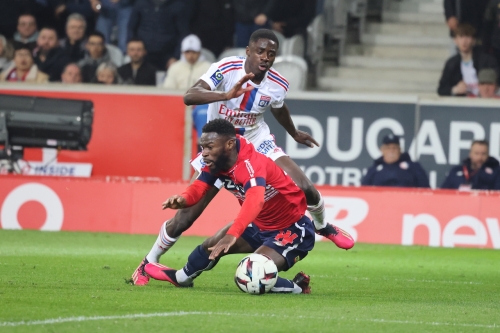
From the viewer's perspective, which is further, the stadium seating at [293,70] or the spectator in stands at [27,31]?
the spectator in stands at [27,31]

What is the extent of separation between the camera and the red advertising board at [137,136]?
15.6 metres

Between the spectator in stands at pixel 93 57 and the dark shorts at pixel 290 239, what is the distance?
348 inches

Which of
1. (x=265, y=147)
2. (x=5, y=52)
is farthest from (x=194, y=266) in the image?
(x=5, y=52)

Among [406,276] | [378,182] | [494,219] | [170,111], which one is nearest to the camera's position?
[406,276]

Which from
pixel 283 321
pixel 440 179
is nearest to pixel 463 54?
pixel 440 179

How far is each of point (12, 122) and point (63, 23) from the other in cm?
431

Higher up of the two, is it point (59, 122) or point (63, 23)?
point (63, 23)

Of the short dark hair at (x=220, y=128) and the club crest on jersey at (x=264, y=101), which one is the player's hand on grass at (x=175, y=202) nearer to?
the short dark hair at (x=220, y=128)

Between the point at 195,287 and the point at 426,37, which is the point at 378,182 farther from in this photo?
the point at 195,287

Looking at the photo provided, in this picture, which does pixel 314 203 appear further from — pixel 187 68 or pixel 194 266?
pixel 187 68

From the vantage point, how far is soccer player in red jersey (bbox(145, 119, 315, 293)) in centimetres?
755

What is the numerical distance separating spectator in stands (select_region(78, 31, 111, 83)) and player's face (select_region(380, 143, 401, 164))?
5.02m

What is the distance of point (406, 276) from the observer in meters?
10.0

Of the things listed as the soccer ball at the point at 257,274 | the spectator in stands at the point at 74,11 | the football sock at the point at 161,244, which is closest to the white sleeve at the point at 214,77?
the football sock at the point at 161,244
